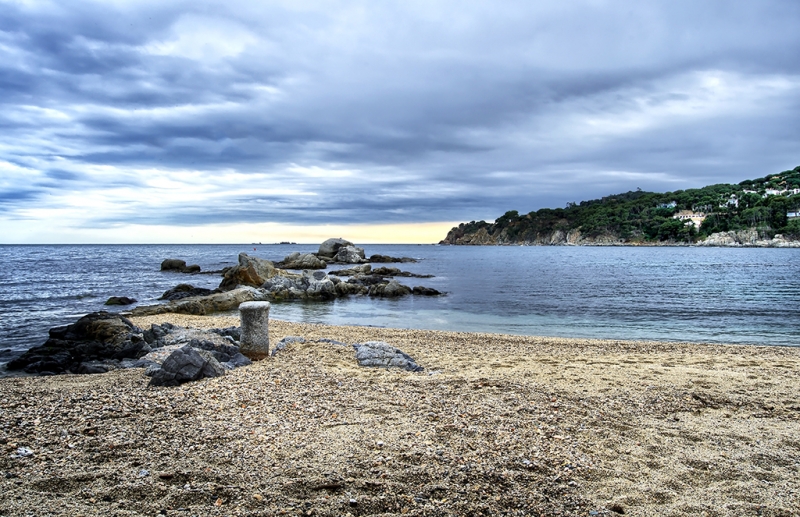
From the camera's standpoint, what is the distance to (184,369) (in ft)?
24.8

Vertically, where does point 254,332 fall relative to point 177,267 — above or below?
above

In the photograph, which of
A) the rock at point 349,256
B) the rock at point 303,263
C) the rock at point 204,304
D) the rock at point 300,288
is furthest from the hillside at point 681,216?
the rock at point 204,304

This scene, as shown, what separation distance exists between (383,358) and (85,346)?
722cm

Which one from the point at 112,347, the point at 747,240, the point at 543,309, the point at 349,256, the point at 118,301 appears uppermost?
the point at 747,240

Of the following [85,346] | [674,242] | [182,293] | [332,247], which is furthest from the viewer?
[674,242]

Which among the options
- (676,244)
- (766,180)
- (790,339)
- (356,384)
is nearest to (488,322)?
(790,339)

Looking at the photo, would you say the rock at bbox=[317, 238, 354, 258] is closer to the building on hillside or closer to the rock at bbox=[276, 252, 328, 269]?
the rock at bbox=[276, 252, 328, 269]

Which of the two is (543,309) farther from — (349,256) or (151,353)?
(349,256)

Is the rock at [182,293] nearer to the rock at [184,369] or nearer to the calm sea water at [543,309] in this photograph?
the calm sea water at [543,309]

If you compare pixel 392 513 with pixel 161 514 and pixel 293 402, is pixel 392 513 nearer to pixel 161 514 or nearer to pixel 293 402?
pixel 161 514

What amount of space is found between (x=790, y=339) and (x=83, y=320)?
69.8 feet

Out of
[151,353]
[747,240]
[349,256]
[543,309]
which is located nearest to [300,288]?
[543,309]

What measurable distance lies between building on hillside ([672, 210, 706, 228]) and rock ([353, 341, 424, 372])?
15994 centimetres

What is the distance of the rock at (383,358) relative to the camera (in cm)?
923
